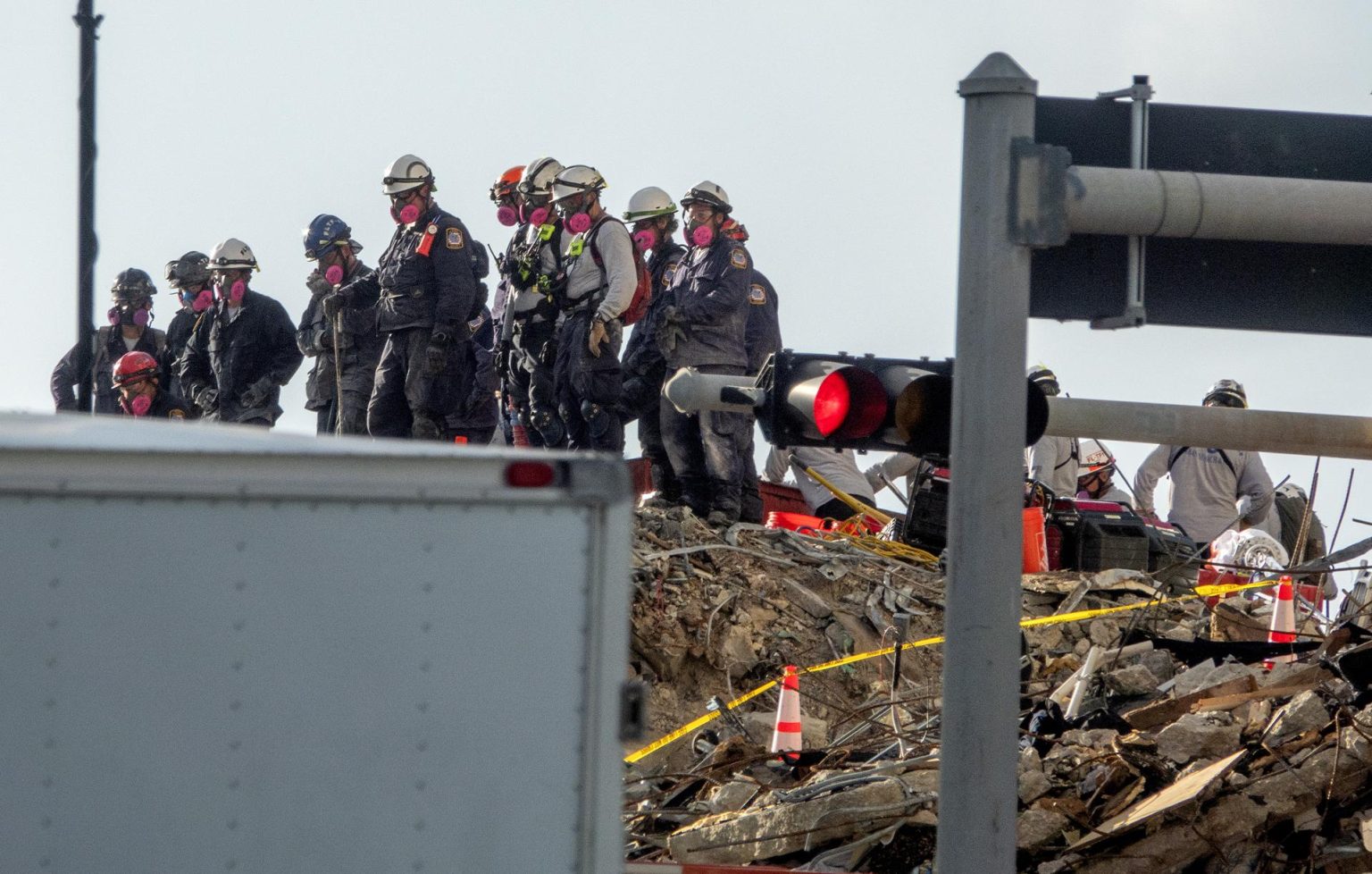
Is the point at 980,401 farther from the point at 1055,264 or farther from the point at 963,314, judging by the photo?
the point at 1055,264

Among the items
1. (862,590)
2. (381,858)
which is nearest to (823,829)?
(381,858)

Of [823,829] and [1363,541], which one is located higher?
[1363,541]

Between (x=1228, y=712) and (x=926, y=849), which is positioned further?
(x=1228, y=712)

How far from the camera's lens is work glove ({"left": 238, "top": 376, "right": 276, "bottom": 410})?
17.8 m

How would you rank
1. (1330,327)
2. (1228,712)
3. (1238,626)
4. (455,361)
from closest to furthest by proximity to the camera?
(1330,327)
(1228,712)
(1238,626)
(455,361)

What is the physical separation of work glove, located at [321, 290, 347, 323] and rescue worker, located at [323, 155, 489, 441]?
0.63 meters

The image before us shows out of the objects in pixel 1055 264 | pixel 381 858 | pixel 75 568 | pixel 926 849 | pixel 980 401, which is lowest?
pixel 926 849

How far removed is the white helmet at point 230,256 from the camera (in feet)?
60.0

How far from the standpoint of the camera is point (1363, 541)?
741 centimetres

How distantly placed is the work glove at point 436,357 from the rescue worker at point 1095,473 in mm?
5098

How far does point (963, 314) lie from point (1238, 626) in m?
6.72

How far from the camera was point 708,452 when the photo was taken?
48.9ft

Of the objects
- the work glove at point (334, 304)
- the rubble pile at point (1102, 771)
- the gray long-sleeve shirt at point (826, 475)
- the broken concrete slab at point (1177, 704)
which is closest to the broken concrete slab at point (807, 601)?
the rubble pile at point (1102, 771)

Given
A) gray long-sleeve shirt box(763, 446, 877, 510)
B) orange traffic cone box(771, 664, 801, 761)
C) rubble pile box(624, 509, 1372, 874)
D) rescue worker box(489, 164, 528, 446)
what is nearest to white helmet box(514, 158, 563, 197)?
rescue worker box(489, 164, 528, 446)
